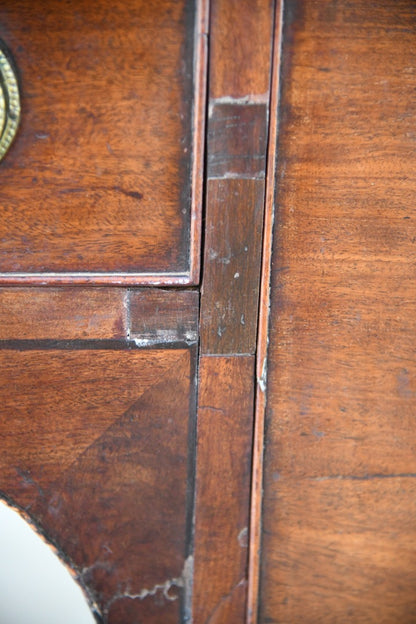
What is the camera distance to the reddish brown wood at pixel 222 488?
2.65 feet

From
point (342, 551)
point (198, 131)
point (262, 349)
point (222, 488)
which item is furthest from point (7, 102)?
point (342, 551)

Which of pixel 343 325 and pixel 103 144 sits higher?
pixel 103 144

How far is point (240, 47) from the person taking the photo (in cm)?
71

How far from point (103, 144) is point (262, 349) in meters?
0.40

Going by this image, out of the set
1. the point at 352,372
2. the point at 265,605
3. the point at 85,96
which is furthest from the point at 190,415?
the point at 85,96

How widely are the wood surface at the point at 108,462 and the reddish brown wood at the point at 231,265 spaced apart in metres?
0.08

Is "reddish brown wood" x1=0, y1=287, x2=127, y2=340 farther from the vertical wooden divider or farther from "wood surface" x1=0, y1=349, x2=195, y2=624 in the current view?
the vertical wooden divider

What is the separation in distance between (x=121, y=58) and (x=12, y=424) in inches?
23.3

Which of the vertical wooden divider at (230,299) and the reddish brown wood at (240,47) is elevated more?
the reddish brown wood at (240,47)

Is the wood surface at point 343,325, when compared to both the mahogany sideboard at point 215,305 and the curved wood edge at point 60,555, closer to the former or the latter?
the mahogany sideboard at point 215,305

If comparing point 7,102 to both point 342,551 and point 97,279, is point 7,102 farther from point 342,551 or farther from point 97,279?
point 342,551

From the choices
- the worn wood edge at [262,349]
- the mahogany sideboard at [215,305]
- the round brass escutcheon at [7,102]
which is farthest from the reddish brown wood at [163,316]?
the round brass escutcheon at [7,102]

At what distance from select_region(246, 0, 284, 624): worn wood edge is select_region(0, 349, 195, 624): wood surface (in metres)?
0.11

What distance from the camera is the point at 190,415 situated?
821 mm
